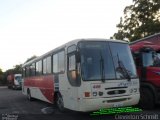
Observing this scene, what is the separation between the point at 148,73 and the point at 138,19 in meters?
35.0

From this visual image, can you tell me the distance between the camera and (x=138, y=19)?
4697 cm

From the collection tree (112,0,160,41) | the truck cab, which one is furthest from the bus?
tree (112,0,160,41)

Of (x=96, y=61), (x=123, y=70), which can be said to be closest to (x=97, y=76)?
(x=96, y=61)

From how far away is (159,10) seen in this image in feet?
147

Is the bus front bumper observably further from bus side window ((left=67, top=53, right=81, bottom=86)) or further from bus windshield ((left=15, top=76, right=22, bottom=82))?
bus windshield ((left=15, top=76, right=22, bottom=82))

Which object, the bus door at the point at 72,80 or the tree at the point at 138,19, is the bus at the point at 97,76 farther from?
the tree at the point at 138,19

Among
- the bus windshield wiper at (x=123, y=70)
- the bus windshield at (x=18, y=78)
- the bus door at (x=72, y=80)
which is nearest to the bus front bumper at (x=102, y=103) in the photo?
the bus door at (x=72, y=80)

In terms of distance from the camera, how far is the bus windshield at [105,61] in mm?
10844

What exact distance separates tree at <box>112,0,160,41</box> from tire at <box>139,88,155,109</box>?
99.1ft

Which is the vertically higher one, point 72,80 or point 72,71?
point 72,71

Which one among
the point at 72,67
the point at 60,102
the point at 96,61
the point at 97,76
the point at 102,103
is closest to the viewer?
the point at 102,103

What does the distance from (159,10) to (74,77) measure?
35982mm

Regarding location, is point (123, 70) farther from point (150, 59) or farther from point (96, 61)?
point (150, 59)

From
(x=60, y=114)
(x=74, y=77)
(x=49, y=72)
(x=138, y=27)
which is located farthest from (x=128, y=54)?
(x=138, y=27)
